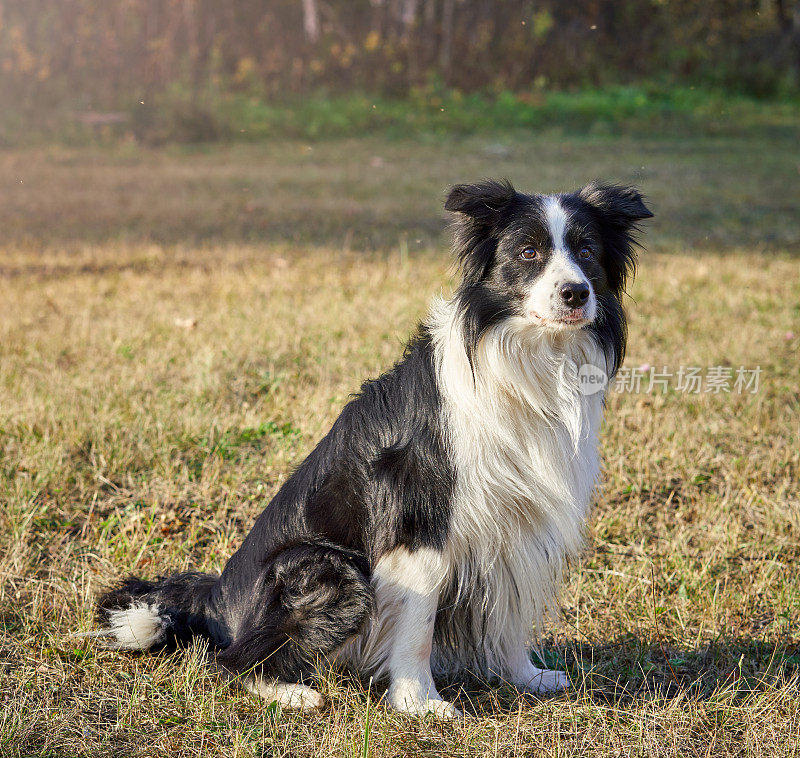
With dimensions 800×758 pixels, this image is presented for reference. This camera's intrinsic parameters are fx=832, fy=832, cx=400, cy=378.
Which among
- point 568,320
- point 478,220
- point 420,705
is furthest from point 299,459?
point 568,320

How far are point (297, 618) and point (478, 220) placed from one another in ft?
4.33

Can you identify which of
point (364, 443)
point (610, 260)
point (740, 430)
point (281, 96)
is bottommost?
point (740, 430)

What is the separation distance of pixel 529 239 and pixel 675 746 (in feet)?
5.09

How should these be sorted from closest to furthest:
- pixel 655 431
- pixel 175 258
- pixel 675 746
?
pixel 675 746 → pixel 655 431 → pixel 175 258

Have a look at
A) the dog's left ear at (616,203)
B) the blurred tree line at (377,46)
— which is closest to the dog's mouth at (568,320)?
the dog's left ear at (616,203)

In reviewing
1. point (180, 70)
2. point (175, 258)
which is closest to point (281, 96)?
point (180, 70)

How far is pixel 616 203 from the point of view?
262cm

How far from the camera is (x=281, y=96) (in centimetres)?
1570

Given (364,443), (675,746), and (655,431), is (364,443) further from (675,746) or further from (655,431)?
(655,431)

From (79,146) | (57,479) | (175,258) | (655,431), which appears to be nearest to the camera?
(57,479)

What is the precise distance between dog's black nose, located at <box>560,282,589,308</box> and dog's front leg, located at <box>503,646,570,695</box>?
3.84 ft

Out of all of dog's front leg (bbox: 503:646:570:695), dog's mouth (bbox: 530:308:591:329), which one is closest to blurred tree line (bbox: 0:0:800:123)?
dog's mouth (bbox: 530:308:591:329)

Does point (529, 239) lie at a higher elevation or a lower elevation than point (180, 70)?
lower

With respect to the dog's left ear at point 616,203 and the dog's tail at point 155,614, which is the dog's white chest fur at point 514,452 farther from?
the dog's tail at point 155,614
